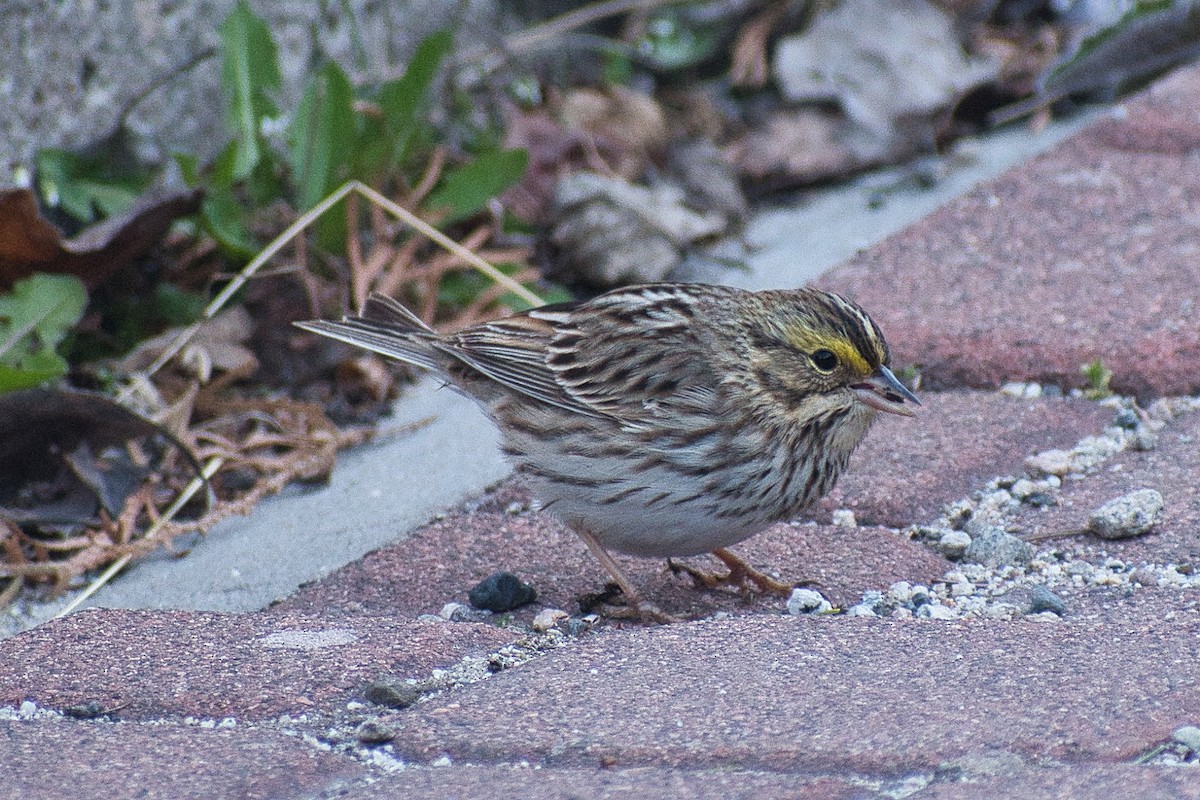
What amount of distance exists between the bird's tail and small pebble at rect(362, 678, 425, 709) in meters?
1.50

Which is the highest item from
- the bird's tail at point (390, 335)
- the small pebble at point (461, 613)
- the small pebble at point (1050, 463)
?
the small pebble at point (1050, 463)

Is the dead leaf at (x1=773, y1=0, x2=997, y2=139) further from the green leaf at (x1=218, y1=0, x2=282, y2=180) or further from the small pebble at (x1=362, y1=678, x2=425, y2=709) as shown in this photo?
the small pebble at (x1=362, y1=678, x2=425, y2=709)

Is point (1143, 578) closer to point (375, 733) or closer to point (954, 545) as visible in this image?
point (954, 545)

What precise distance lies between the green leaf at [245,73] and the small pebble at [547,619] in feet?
6.34

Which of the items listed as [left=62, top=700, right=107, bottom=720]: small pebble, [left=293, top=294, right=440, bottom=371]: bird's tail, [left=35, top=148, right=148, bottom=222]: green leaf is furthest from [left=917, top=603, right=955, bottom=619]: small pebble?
[left=35, top=148, right=148, bottom=222]: green leaf

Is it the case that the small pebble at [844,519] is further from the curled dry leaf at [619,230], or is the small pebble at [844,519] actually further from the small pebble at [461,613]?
the curled dry leaf at [619,230]

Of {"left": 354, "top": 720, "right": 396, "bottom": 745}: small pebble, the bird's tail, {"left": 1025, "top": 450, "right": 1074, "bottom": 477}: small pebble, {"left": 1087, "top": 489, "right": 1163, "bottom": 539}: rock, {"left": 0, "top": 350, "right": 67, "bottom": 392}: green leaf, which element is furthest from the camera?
the bird's tail

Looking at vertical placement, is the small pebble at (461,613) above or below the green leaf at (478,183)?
below

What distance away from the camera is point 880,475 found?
10.8ft

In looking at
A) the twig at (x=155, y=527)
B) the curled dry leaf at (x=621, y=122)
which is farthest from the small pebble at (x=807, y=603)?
the curled dry leaf at (x=621, y=122)

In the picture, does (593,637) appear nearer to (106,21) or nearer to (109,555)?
(109,555)

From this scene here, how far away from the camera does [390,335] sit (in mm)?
3812

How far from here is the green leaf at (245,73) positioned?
4.41 metres

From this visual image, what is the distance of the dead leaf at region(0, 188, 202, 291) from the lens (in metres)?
4.02
